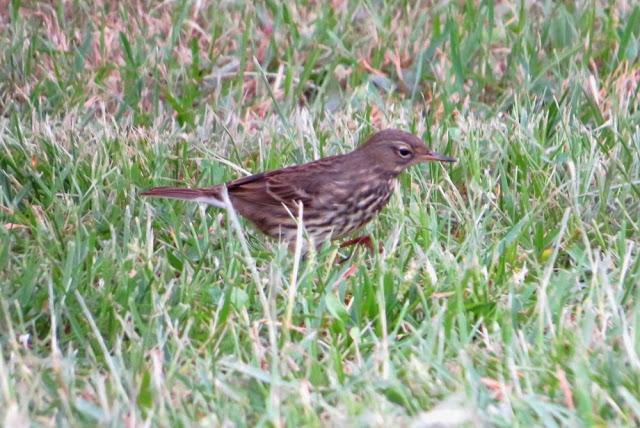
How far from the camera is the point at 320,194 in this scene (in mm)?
6246

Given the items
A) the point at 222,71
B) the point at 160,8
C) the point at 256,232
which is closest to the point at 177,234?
the point at 256,232

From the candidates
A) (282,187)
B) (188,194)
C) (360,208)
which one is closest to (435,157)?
(360,208)

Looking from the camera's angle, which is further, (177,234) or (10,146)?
(10,146)

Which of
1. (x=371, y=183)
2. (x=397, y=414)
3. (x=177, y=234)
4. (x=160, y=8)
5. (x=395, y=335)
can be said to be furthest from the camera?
(x=160, y=8)

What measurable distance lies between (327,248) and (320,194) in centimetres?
44

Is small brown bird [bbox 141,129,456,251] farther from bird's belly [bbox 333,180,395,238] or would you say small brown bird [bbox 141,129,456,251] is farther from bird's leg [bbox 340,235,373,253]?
bird's leg [bbox 340,235,373,253]

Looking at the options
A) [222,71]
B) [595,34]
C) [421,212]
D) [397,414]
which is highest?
[595,34]

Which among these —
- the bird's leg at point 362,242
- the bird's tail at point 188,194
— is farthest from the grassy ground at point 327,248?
the bird's leg at point 362,242

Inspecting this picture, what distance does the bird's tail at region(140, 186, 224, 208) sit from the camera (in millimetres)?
6004

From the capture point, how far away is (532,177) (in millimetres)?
6301

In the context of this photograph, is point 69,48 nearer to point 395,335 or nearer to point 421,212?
point 421,212

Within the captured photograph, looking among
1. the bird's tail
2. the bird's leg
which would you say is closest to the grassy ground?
the bird's tail

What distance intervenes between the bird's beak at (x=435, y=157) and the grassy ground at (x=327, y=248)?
0.43ft

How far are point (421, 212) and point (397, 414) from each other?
1.94 meters
